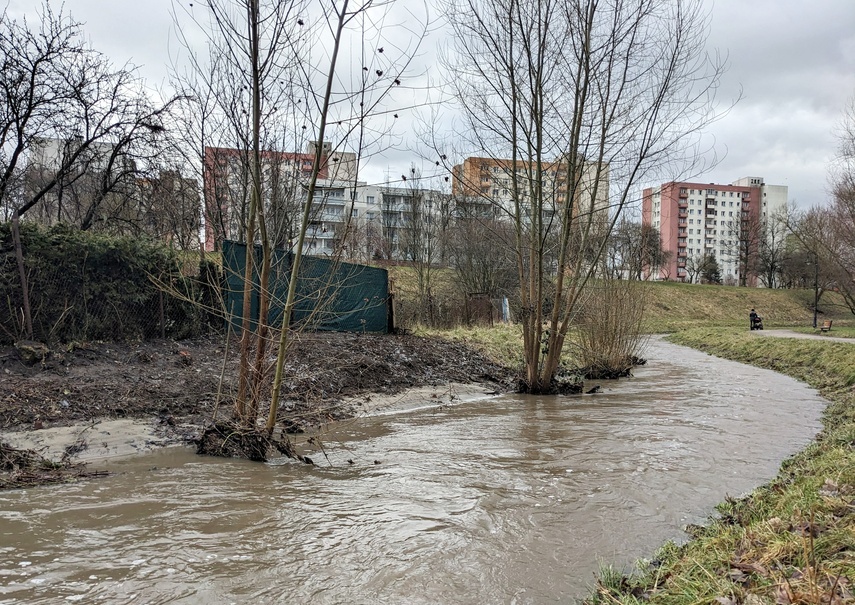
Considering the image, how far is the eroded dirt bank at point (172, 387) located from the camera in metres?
7.05

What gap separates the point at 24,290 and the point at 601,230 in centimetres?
1174

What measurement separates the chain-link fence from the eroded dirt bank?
1.32 ft

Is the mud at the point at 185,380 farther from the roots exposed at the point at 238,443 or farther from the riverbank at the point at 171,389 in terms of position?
the roots exposed at the point at 238,443

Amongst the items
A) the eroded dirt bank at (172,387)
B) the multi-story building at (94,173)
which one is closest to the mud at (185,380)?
the eroded dirt bank at (172,387)

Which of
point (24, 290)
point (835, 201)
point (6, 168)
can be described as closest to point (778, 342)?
point (835, 201)

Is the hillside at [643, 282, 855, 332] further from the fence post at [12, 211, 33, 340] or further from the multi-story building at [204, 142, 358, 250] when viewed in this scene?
the fence post at [12, 211, 33, 340]

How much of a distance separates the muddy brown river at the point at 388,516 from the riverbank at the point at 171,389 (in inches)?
26.0

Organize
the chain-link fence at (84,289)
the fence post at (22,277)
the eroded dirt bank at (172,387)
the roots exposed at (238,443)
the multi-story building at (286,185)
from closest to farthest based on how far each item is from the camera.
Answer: the roots exposed at (238,443)
the multi-story building at (286,185)
the eroded dirt bank at (172,387)
the fence post at (22,277)
the chain-link fence at (84,289)

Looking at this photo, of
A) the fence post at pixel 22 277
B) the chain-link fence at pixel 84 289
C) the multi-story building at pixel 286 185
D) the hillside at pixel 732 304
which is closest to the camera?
the multi-story building at pixel 286 185

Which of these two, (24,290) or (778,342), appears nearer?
(24,290)

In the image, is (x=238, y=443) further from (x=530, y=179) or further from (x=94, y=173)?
(x=94, y=173)

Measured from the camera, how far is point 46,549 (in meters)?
4.09

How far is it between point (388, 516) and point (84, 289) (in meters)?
7.70

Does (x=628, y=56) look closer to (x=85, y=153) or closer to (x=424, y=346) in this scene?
(x=424, y=346)
